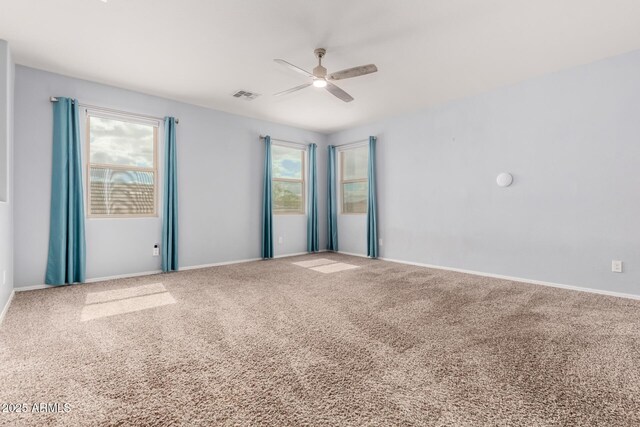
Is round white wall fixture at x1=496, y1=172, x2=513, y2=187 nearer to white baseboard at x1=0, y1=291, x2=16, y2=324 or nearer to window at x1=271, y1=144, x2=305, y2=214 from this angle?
window at x1=271, y1=144, x2=305, y2=214

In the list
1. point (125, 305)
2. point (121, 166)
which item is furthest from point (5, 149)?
point (125, 305)

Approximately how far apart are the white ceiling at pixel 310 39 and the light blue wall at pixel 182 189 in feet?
1.05

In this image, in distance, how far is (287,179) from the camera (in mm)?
6363

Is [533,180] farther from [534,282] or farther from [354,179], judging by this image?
[354,179]

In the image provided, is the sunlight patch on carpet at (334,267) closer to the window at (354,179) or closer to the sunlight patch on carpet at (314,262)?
the sunlight patch on carpet at (314,262)

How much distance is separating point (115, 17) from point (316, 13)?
69.2 inches

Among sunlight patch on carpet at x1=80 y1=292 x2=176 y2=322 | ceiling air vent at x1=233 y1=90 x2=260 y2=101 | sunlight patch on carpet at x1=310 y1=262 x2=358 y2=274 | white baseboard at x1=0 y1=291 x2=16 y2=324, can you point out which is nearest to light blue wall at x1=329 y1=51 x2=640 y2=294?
sunlight patch on carpet at x1=310 y1=262 x2=358 y2=274

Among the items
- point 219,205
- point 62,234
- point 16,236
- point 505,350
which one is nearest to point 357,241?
point 219,205

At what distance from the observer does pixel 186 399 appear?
1532mm

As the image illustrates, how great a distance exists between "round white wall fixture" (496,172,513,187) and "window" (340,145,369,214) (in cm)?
243

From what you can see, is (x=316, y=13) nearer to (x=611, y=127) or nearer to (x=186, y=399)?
(x=186, y=399)

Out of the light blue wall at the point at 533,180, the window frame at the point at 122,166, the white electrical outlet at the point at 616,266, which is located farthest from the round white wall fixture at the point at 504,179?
the window frame at the point at 122,166

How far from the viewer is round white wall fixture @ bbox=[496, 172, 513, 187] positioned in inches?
163

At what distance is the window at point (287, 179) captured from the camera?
20.3 ft
